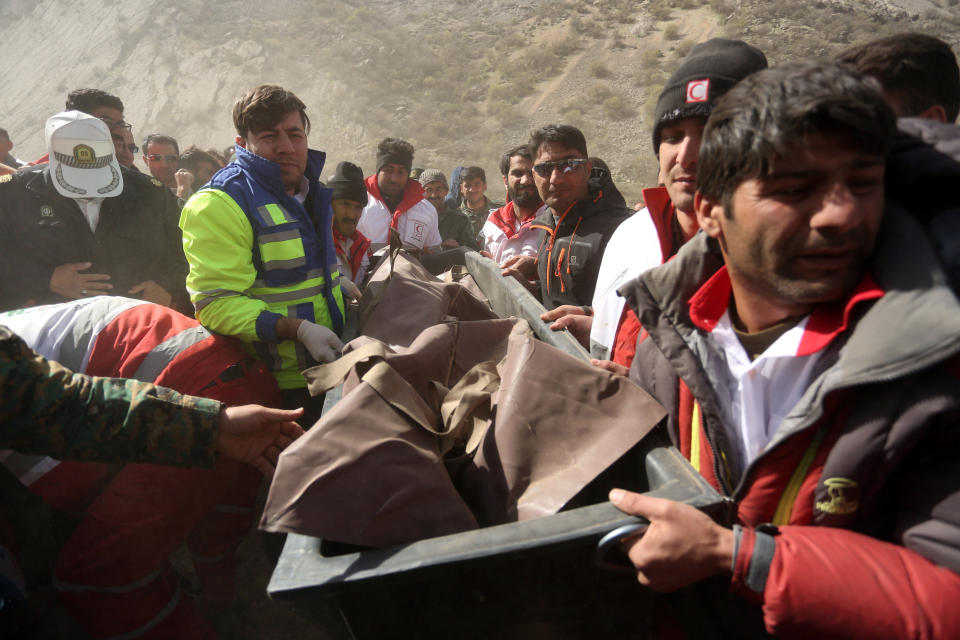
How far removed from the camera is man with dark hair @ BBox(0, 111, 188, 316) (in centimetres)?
324

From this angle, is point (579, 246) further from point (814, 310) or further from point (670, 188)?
point (814, 310)

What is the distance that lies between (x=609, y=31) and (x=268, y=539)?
104 ft

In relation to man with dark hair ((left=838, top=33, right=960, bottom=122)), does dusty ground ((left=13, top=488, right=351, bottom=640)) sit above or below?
below

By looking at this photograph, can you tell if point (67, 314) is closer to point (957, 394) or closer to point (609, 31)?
point (957, 394)

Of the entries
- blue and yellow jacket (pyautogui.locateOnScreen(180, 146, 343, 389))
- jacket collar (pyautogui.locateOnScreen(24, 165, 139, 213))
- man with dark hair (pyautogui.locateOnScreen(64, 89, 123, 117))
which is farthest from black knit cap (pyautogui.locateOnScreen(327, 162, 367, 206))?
man with dark hair (pyautogui.locateOnScreen(64, 89, 123, 117))

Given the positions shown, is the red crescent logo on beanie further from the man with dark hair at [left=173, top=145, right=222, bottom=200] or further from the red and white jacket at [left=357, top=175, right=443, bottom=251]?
the man with dark hair at [left=173, top=145, right=222, bottom=200]

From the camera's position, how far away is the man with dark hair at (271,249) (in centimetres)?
214

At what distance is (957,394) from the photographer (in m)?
0.83

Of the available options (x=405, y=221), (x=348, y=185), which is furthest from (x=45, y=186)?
(x=405, y=221)

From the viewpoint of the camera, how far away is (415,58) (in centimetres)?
3181

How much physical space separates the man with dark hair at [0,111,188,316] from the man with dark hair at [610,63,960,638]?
362cm

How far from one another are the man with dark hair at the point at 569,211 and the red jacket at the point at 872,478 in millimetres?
1902

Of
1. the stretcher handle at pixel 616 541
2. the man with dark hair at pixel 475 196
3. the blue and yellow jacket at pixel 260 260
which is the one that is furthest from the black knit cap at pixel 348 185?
the man with dark hair at pixel 475 196

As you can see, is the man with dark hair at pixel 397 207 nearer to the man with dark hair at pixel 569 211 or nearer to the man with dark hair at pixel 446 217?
the man with dark hair at pixel 446 217
